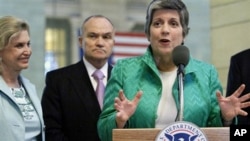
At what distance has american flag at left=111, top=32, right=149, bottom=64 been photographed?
9.82 meters

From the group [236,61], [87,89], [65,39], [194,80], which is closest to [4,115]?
[87,89]

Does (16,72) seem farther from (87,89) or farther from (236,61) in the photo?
(236,61)

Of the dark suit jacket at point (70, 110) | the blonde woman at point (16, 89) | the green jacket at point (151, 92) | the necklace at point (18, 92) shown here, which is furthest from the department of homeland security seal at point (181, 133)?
the dark suit jacket at point (70, 110)

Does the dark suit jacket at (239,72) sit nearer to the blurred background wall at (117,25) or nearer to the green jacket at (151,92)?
the green jacket at (151,92)

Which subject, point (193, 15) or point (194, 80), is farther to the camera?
point (193, 15)

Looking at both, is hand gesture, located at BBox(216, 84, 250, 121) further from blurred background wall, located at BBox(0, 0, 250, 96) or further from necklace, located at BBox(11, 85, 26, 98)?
blurred background wall, located at BBox(0, 0, 250, 96)

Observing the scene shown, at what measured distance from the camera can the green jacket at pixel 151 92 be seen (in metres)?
3.48

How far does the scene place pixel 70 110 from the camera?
4766mm

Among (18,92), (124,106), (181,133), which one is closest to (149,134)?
(181,133)

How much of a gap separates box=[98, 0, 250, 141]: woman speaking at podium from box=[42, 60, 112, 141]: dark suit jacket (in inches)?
45.2

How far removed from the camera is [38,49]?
36.6 feet

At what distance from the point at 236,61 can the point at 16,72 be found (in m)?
1.40

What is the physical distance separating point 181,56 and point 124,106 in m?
0.36

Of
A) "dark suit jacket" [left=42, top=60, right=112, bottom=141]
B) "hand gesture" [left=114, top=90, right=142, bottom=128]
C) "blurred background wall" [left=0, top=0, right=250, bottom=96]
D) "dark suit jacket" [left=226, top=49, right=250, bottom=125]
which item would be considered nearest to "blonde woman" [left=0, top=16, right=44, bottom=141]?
"dark suit jacket" [left=42, top=60, right=112, bottom=141]
